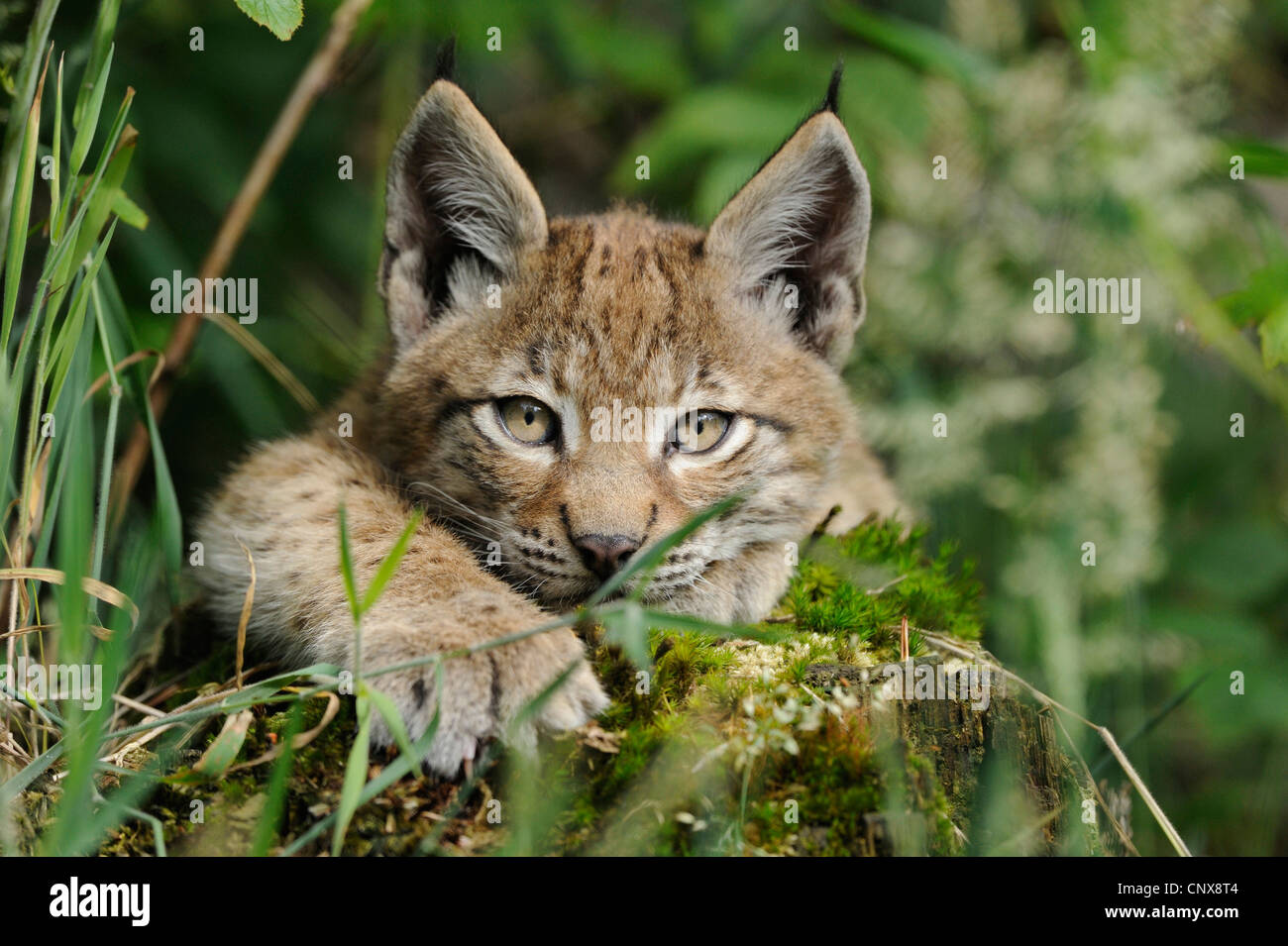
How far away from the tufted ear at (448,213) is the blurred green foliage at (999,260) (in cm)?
59

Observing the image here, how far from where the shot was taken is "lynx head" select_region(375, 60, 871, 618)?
301 centimetres

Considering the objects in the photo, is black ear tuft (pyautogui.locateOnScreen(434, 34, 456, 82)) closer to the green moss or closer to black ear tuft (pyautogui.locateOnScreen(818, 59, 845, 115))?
black ear tuft (pyautogui.locateOnScreen(818, 59, 845, 115))

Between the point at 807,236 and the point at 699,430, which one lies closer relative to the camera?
the point at 699,430

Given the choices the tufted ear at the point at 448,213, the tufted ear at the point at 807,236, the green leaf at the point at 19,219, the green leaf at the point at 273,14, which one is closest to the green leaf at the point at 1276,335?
the tufted ear at the point at 807,236

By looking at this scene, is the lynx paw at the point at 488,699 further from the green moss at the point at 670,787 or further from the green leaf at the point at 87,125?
the green leaf at the point at 87,125

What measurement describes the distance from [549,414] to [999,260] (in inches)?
125

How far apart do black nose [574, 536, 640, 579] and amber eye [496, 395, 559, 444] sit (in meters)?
0.48

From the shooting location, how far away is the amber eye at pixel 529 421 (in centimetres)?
319

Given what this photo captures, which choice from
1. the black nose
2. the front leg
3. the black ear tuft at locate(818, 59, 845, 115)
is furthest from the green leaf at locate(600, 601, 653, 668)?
the black ear tuft at locate(818, 59, 845, 115)

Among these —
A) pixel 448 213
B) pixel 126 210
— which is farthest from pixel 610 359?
pixel 126 210

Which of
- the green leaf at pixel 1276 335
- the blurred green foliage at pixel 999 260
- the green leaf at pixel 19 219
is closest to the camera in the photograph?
the green leaf at pixel 19 219

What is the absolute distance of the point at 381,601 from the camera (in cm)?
270

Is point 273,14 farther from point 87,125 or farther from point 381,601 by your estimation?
point 381,601
